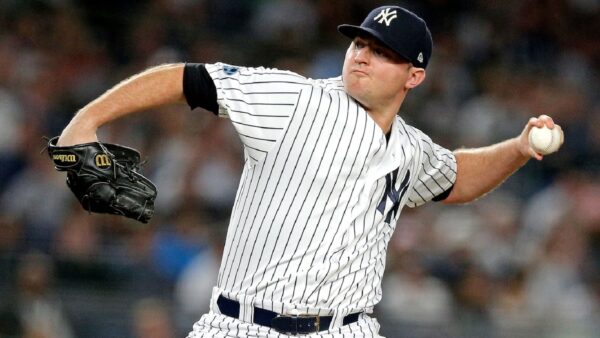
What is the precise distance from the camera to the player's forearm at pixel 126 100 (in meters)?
3.26

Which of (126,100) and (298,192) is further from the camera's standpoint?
(298,192)

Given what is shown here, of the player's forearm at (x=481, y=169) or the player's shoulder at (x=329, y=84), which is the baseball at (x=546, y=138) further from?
the player's shoulder at (x=329, y=84)

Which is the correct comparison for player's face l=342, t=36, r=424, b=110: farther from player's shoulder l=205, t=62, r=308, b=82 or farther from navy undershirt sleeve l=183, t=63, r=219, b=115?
navy undershirt sleeve l=183, t=63, r=219, b=115

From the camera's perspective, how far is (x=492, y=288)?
731 cm

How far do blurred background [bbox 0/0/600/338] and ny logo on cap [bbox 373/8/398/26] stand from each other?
11.7ft

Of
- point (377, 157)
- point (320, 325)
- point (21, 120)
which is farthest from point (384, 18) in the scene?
point (21, 120)

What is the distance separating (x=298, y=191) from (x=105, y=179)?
60 cm

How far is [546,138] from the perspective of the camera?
3867 mm

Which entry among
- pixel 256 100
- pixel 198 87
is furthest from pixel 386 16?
pixel 198 87

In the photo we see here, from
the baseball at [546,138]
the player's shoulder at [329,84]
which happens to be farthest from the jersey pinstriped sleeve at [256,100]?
the baseball at [546,138]

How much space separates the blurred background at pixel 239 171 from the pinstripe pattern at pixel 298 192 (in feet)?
11.0

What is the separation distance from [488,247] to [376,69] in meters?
4.08

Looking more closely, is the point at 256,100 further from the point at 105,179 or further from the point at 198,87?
the point at 105,179

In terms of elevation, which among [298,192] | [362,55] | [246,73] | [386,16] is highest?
[386,16]
